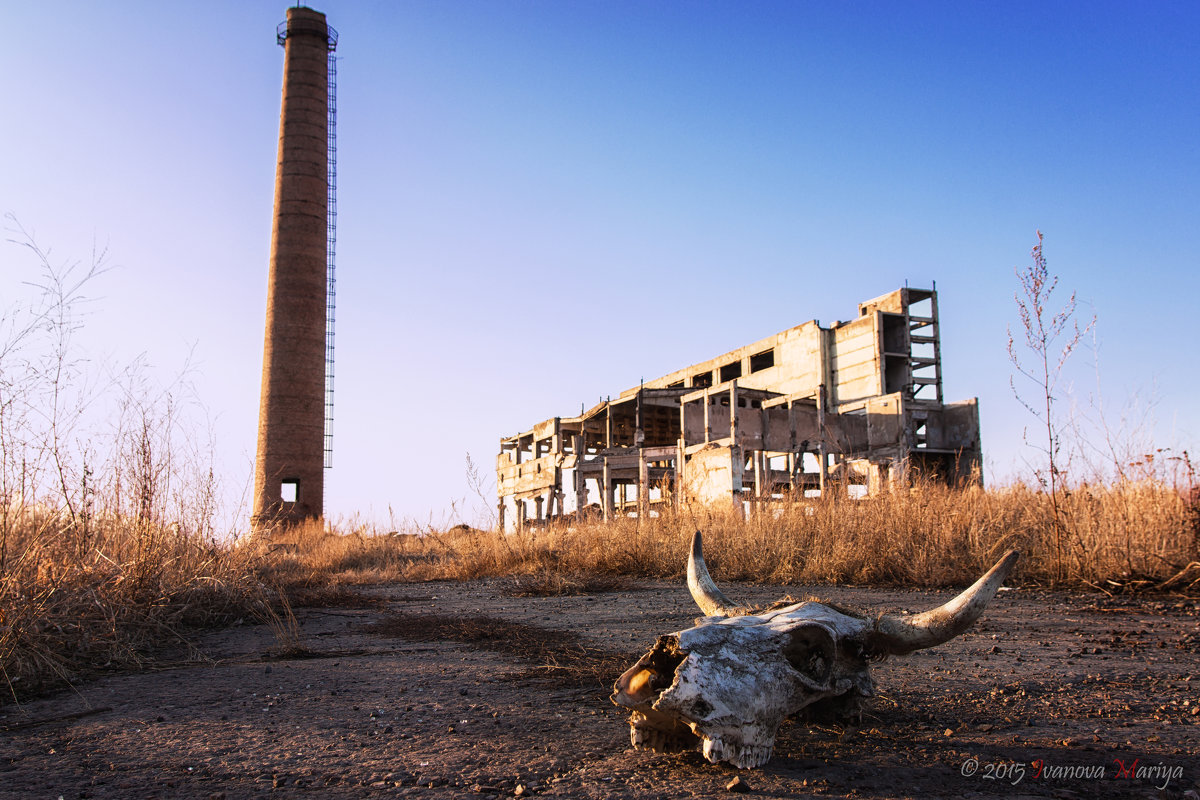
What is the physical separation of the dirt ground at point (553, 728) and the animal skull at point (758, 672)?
0.44ft

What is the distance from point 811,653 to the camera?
239 cm

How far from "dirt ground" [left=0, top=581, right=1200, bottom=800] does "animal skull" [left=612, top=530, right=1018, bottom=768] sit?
5.3 inches

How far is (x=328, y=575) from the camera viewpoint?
10836 millimetres

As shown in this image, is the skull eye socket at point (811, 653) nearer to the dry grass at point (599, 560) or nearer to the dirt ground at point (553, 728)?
the dirt ground at point (553, 728)

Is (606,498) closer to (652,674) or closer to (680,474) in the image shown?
(680,474)

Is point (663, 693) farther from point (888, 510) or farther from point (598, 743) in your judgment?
point (888, 510)

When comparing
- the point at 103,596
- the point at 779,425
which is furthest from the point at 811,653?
the point at 779,425

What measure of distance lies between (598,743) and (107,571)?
4.15 meters

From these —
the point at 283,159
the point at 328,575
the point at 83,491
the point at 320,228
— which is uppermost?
the point at 283,159

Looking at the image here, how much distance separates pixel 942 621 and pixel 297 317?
23915 mm

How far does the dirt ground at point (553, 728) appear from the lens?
6.91 feet

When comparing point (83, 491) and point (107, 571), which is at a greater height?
point (83, 491)

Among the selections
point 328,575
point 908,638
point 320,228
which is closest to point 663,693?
point 908,638

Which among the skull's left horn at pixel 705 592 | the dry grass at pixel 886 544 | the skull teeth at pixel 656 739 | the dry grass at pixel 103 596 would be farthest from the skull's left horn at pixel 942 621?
the dry grass at pixel 886 544
